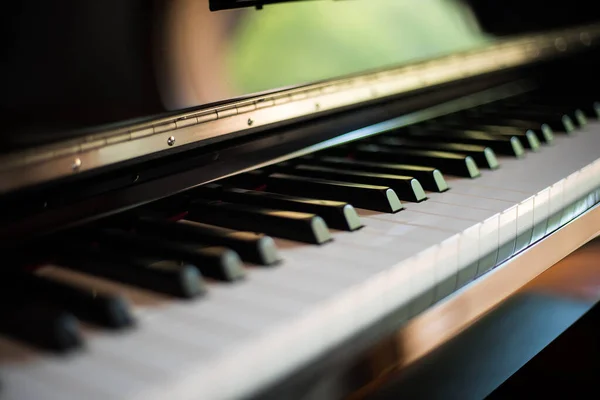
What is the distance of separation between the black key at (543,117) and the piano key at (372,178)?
51 centimetres

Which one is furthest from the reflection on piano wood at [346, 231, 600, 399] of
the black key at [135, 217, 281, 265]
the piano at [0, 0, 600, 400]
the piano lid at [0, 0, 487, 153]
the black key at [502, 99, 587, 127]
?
the piano lid at [0, 0, 487, 153]

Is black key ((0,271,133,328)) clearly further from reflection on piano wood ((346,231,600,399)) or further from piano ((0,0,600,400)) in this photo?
reflection on piano wood ((346,231,600,399))

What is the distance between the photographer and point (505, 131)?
1.20 m

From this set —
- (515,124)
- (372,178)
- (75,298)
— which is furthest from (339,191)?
(515,124)

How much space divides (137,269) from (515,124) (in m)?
0.86

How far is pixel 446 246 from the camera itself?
73 centimetres

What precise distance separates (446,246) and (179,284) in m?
0.29

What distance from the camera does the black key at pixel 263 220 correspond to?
0.73 meters

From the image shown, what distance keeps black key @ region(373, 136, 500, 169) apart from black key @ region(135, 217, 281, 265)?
452 millimetres

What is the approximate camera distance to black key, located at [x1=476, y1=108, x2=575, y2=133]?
1293 millimetres

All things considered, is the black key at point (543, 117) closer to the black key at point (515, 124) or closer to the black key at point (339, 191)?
the black key at point (515, 124)

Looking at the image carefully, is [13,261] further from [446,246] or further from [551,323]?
[551,323]

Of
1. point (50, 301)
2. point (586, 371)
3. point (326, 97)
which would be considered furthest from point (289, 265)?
point (586, 371)

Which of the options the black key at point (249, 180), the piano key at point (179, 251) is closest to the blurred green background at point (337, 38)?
the black key at point (249, 180)
